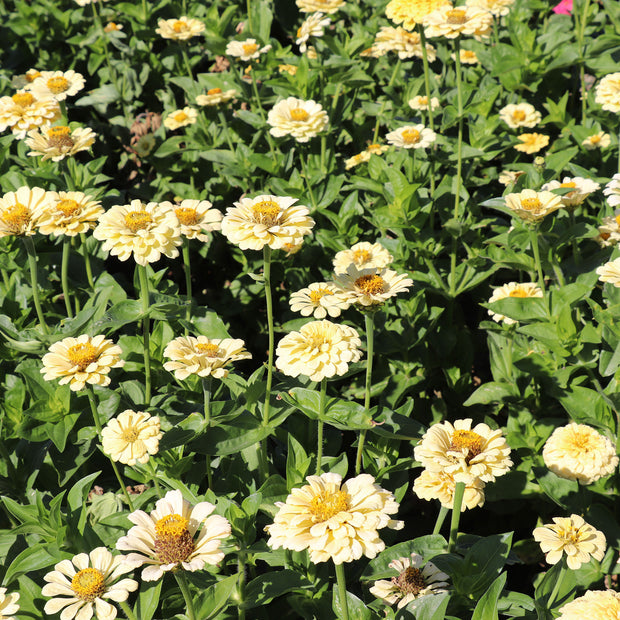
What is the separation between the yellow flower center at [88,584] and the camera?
1317 mm

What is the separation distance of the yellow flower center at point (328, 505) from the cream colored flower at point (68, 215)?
1182 mm

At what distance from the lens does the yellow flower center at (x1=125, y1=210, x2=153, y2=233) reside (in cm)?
175

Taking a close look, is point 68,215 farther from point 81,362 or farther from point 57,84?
point 57,84

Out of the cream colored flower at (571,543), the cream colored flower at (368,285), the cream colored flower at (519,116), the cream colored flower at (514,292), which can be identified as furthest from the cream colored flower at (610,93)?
the cream colored flower at (571,543)

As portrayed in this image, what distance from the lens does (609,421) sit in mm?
2002

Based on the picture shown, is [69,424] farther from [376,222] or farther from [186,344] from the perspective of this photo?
[376,222]

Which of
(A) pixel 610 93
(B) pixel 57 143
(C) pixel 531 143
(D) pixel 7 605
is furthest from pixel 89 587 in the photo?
(C) pixel 531 143

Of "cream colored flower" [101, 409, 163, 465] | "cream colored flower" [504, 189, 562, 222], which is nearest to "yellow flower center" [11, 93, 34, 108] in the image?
"cream colored flower" [101, 409, 163, 465]

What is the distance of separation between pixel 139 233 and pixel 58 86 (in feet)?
4.83

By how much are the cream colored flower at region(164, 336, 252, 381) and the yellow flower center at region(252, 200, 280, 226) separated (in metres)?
0.31

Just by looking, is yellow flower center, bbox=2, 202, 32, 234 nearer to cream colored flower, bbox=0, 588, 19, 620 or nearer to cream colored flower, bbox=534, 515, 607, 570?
cream colored flower, bbox=0, 588, 19, 620

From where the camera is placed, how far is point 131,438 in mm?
1581

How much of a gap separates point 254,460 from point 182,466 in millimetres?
262

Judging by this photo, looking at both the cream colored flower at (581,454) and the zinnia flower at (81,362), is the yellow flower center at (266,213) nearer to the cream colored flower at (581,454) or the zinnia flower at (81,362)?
the zinnia flower at (81,362)
